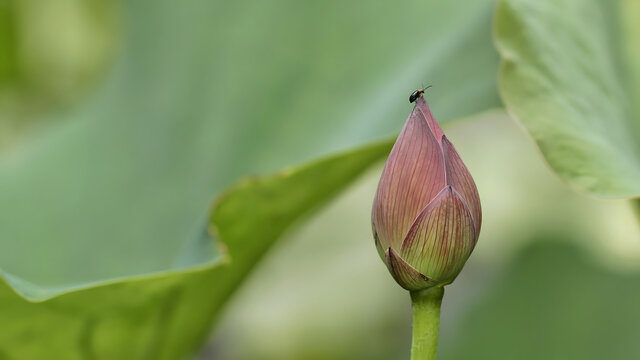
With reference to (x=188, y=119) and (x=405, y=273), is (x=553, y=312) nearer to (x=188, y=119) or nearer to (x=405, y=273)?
(x=188, y=119)

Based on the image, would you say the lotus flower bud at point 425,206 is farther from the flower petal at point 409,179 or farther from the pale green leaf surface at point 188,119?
the pale green leaf surface at point 188,119

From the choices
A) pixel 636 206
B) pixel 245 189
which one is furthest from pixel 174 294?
pixel 636 206

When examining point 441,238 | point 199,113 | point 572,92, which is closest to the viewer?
point 441,238

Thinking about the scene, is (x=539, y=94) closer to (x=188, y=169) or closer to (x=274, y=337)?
(x=188, y=169)

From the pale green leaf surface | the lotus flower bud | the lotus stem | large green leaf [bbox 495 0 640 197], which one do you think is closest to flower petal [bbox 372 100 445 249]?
the lotus flower bud

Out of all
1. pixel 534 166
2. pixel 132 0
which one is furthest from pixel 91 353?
pixel 534 166

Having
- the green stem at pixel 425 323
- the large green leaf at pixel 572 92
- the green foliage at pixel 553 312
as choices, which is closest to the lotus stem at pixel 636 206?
the large green leaf at pixel 572 92

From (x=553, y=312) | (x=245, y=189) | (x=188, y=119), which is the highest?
(x=245, y=189)

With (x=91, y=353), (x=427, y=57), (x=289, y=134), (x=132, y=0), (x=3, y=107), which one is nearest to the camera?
(x=91, y=353)
